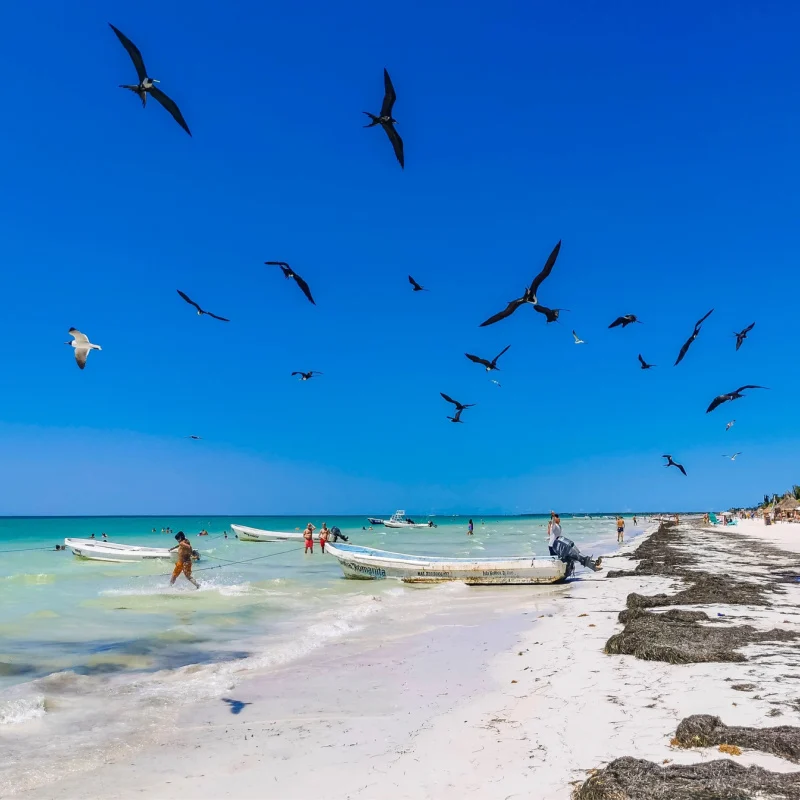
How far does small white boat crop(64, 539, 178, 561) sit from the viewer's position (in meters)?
38.0

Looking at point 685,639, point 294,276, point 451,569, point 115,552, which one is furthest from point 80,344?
point 115,552

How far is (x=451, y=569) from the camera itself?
23438mm

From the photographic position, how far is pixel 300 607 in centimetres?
1925

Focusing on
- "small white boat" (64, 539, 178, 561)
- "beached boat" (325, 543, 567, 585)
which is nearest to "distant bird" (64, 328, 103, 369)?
"beached boat" (325, 543, 567, 585)

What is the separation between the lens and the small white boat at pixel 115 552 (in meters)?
38.0

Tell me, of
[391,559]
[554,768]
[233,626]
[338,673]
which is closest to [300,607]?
[233,626]

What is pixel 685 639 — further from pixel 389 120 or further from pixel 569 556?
pixel 569 556

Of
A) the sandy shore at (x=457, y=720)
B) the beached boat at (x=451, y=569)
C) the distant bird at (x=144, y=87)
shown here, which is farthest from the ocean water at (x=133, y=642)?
the distant bird at (x=144, y=87)

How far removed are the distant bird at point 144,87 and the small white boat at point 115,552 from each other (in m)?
31.5

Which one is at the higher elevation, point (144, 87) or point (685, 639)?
point (144, 87)

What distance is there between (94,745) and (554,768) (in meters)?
5.17

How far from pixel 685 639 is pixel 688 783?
588cm

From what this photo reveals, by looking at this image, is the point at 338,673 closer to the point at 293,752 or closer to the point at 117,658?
the point at 293,752

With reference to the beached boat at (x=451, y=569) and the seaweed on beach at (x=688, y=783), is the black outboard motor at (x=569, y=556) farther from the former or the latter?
the seaweed on beach at (x=688, y=783)
